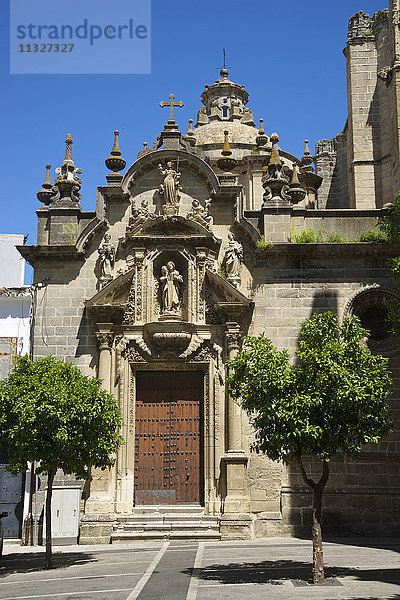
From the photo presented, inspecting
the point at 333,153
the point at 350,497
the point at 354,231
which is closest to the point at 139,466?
the point at 350,497

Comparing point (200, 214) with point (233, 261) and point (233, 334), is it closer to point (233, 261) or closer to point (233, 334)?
point (233, 261)

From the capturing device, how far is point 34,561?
14.9 meters

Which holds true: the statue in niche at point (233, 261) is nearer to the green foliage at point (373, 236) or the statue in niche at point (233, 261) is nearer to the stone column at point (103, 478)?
the green foliage at point (373, 236)

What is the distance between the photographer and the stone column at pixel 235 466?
17438 millimetres

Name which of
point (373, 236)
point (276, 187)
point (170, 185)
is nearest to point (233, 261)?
point (276, 187)

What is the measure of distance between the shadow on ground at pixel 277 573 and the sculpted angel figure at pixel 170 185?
980 cm

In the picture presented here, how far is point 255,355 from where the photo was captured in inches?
497

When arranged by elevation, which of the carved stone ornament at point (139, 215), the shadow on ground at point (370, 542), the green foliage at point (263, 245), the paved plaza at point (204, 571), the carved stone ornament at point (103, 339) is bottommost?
the paved plaza at point (204, 571)

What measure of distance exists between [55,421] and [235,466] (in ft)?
18.5

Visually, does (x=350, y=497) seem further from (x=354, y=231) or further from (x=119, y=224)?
(x=119, y=224)

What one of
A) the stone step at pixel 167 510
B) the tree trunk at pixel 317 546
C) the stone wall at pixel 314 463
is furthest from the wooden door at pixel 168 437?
the tree trunk at pixel 317 546

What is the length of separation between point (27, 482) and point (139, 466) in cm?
287

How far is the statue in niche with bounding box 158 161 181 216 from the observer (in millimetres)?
19453

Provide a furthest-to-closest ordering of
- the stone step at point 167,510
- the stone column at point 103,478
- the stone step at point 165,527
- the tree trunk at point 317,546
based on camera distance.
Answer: the stone step at point 167,510 < the stone column at point 103,478 < the stone step at point 165,527 < the tree trunk at point 317,546
